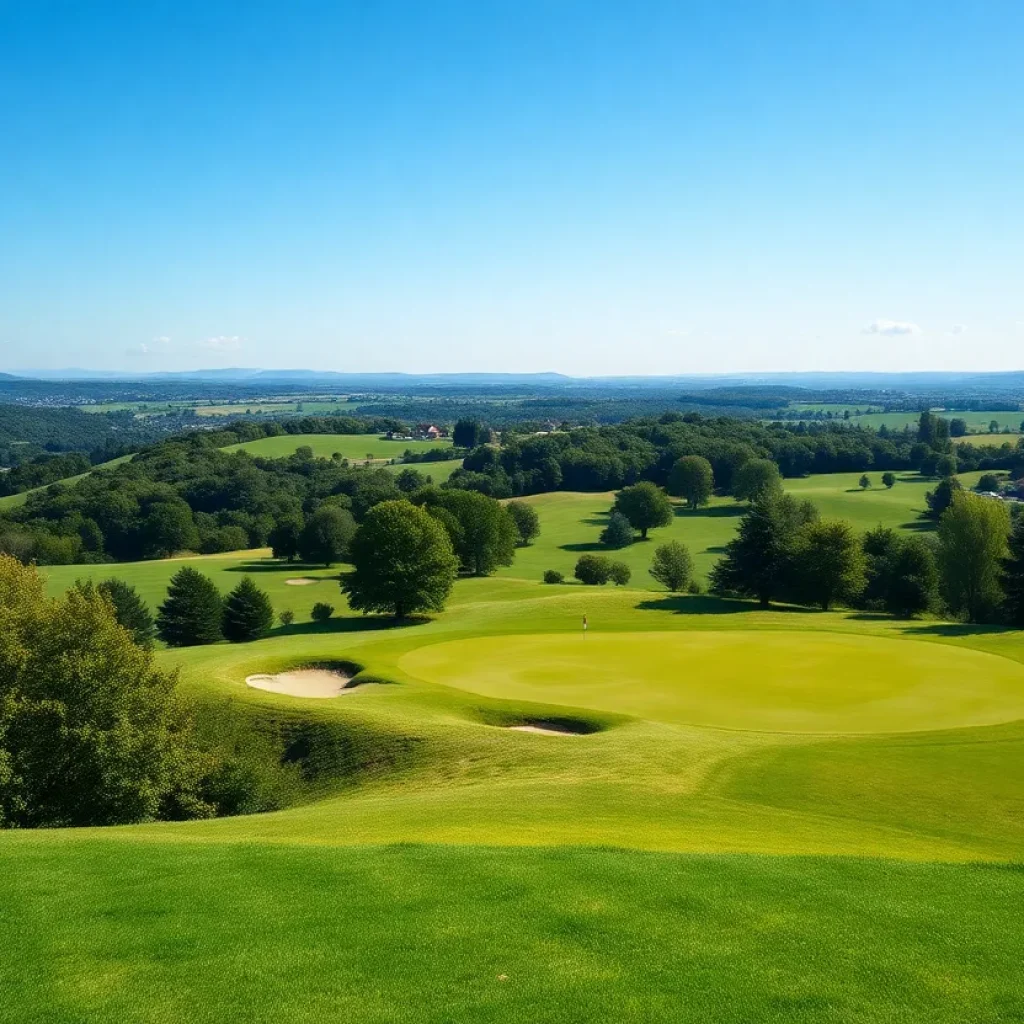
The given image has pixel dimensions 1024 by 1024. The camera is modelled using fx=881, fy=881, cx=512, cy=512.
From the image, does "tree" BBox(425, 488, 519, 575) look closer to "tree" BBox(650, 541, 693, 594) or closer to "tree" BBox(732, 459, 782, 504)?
"tree" BBox(650, 541, 693, 594)

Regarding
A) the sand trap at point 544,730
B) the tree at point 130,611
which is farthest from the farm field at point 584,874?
the tree at point 130,611

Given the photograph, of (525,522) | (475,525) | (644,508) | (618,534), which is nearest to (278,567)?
(475,525)

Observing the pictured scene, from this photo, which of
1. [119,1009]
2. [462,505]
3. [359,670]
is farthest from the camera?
[462,505]

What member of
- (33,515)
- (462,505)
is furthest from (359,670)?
(33,515)

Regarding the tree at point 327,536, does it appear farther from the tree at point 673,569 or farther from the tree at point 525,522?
the tree at point 673,569

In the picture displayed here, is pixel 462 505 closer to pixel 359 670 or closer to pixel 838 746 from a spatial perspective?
pixel 359 670

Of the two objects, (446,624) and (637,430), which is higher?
(637,430)
